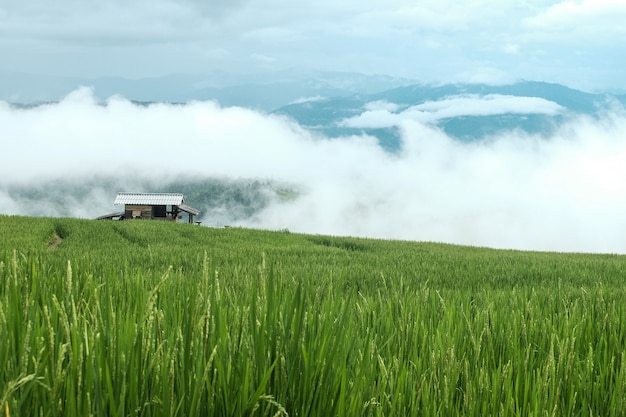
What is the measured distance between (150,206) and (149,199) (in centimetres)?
99

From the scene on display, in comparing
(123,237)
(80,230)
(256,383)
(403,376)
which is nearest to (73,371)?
(256,383)

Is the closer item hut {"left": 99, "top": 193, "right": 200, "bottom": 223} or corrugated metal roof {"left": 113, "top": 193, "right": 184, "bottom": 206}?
hut {"left": 99, "top": 193, "right": 200, "bottom": 223}

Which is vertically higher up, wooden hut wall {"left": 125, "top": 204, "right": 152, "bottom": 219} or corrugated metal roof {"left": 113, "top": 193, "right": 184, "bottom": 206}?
corrugated metal roof {"left": 113, "top": 193, "right": 184, "bottom": 206}

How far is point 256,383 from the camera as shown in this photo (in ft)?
5.51

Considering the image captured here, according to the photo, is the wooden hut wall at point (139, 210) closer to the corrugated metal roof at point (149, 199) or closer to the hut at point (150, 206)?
the hut at point (150, 206)

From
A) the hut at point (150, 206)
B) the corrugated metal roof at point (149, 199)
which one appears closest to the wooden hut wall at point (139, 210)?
the hut at point (150, 206)

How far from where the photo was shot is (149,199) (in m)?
52.8

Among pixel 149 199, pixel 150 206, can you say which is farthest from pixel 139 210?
pixel 149 199

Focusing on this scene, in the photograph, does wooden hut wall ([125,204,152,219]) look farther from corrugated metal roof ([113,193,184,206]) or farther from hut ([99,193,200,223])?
corrugated metal roof ([113,193,184,206])

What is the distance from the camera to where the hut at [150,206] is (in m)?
51.8

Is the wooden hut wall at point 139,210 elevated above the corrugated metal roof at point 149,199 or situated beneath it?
situated beneath

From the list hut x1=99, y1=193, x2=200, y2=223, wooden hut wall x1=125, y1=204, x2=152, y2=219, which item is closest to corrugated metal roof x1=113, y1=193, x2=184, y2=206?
hut x1=99, y1=193, x2=200, y2=223

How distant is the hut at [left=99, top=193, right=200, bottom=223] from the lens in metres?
51.8

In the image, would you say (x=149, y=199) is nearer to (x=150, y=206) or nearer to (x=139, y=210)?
(x=150, y=206)
